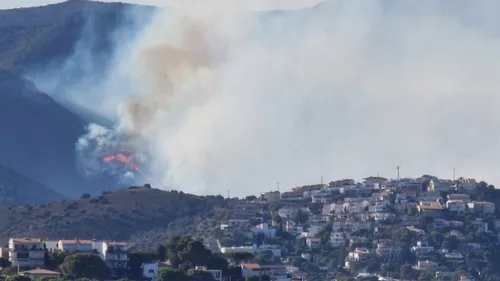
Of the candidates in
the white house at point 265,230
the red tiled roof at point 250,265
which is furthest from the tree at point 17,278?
the white house at point 265,230

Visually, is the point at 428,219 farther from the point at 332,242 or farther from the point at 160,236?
the point at 160,236

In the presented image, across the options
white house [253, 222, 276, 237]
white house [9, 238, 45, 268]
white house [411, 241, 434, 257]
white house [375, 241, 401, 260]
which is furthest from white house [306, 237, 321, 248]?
white house [9, 238, 45, 268]

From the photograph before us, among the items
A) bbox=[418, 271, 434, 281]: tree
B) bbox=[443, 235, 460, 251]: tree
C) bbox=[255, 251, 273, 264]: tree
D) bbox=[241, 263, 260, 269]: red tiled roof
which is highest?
bbox=[443, 235, 460, 251]: tree

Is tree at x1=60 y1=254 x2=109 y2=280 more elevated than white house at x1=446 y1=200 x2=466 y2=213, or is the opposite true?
white house at x1=446 y1=200 x2=466 y2=213

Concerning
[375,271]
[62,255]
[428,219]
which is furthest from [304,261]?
[62,255]

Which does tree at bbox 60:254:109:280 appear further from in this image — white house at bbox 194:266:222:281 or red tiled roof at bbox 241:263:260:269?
red tiled roof at bbox 241:263:260:269
